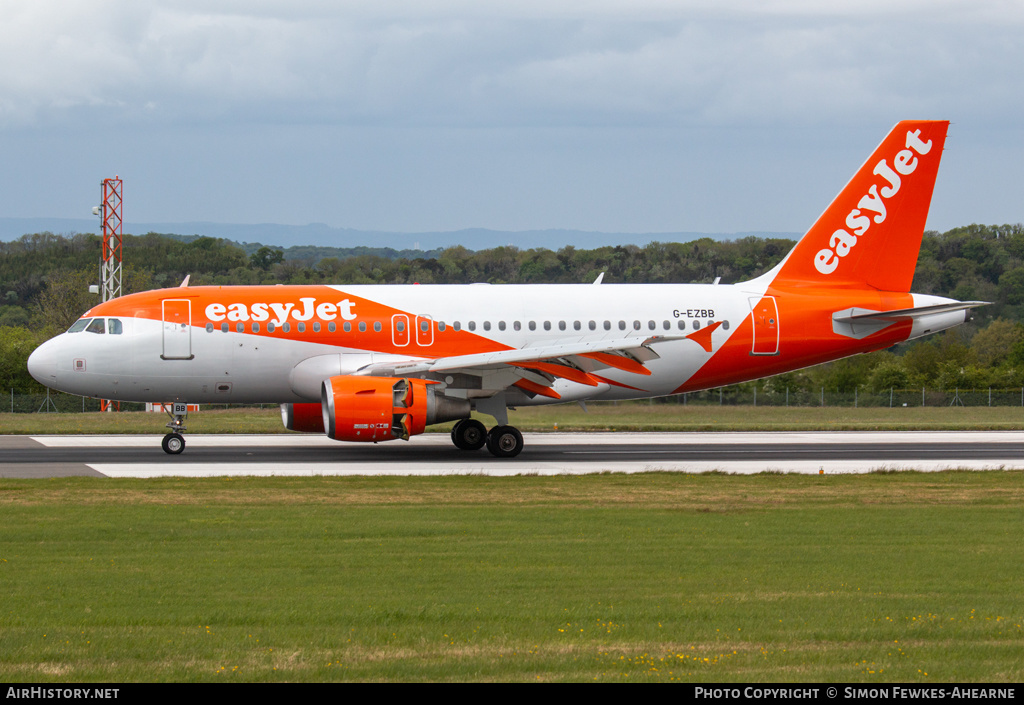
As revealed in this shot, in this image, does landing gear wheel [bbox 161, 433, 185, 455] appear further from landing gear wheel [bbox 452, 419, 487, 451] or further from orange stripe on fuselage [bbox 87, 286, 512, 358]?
landing gear wheel [bbox 452, 419, 487, 451]

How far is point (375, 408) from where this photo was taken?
24203mm

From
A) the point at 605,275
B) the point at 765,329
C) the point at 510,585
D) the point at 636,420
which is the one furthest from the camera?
the point at 605,275

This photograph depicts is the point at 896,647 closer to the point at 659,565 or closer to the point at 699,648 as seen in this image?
the point at 699,648

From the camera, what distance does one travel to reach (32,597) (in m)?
10.7

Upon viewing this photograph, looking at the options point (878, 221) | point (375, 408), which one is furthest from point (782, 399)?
point (375, 408)

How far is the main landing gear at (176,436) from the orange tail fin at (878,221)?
52.1ft

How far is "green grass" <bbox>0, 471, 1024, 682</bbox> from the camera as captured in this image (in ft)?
27.4

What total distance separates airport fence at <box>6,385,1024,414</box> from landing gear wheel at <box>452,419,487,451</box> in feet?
57.0

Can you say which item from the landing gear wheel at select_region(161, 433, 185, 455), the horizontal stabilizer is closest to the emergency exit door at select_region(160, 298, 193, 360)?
the landing gear wheel at select_region(161, 433, 185, 455)

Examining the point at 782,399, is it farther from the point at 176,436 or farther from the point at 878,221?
the point at 176,436

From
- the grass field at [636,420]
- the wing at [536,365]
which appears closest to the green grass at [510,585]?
the wing at [536,365]

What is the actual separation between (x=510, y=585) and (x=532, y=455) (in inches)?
619
